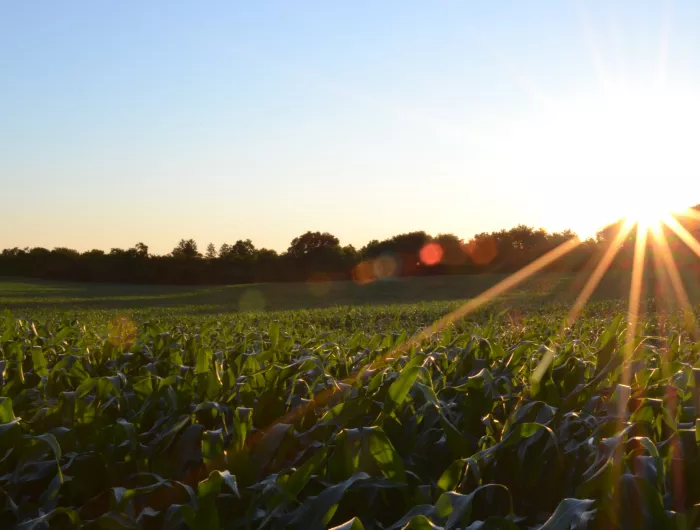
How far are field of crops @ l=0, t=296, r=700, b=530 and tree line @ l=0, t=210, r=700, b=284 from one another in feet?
206

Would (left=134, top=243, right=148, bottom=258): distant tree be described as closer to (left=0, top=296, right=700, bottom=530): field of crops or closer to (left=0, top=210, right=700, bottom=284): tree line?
(left=0, top=210, right=700, bottom=284): tree line

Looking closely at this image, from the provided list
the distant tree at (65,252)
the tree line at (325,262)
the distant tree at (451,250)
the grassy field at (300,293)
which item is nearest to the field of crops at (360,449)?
the grassy field at (300,293)

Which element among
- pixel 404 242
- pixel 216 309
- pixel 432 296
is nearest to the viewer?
pixel 216 309

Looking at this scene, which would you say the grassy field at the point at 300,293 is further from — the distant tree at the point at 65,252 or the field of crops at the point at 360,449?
the field of crops at the point at 360,449

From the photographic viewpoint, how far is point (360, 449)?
1776 millimetres

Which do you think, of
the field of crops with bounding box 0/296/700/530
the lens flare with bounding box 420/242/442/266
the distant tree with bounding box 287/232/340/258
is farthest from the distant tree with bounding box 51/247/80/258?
the field of crops with bounding box 0/296/700/530

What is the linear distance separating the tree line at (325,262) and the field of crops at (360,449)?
62689 mm

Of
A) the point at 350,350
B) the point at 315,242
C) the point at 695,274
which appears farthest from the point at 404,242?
the point at 350,350

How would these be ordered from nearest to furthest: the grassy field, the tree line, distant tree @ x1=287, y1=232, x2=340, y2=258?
the grassy field → the tree line → distant tree @ x1=287, y1=232, x2=340, y2=258

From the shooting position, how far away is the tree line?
224ft

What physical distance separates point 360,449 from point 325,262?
6740 centimetres

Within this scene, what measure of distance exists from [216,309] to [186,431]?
35.2 meters

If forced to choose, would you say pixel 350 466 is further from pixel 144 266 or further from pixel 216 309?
pixel 144 266

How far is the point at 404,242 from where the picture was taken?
2995 inches
